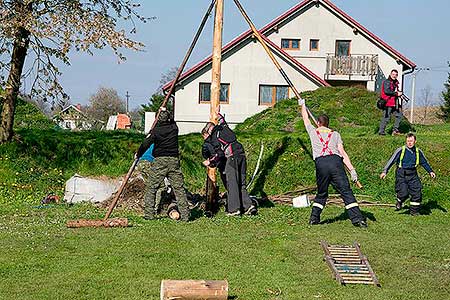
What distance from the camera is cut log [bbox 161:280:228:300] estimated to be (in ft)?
24.3

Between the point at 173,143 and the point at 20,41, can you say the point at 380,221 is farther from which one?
the point at 20,41

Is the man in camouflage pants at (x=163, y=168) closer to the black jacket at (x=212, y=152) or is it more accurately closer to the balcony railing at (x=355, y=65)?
the black jacket at (x=212, y=152)

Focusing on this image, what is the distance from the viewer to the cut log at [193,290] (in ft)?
24.3

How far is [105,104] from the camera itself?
75.1 meters

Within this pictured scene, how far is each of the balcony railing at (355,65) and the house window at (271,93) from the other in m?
6.52

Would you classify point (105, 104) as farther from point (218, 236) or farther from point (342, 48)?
point (218, 236)

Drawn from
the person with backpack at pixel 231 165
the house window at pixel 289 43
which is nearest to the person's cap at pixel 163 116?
the person with backpack at pixel 231 165

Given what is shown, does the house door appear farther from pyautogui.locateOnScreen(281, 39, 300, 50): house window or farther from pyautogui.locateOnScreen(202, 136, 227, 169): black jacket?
pyautogui.locateOnScreen(202, 136, 227, 169): black jacket

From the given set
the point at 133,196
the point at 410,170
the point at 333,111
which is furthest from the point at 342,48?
the point at 133,196

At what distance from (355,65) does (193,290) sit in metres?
39.2

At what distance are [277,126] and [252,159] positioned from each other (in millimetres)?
8241

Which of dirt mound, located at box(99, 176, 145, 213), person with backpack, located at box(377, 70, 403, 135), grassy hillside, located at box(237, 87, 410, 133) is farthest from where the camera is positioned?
grassy hillside, located at box(237, 87, 410, 133)

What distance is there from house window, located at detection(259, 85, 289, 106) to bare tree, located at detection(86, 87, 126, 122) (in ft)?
110

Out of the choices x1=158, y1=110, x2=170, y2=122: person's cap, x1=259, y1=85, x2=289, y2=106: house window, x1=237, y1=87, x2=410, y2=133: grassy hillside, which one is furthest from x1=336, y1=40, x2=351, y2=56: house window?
x1=158, y1=110, x2=170, y2=122: person's cap
